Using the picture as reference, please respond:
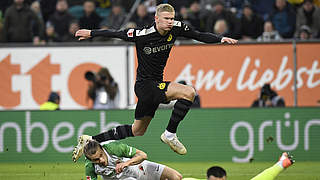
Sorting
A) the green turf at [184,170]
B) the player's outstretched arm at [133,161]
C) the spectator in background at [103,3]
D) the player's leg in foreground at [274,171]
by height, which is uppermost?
the spectator in background at [103,3]

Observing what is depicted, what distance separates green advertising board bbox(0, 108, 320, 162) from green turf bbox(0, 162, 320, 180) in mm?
367

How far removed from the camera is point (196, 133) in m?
17.6

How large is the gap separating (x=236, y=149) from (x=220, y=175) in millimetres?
7092

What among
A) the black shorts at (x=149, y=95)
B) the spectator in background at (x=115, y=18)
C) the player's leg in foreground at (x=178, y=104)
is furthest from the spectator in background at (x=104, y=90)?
the player's leg in foreground at (x=178, y=104)

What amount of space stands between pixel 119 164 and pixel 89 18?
10.6 metres

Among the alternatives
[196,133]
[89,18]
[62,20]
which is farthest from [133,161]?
[62,20]

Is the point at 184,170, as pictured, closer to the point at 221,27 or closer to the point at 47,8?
the point at 221,27

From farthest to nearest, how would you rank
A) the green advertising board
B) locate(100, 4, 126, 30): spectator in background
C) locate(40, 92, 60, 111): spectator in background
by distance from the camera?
1. locate(100, 4, 126, 30): spectator in background
2. locate(40, 92, 60, 111): spectator in background
3. the green advertising board

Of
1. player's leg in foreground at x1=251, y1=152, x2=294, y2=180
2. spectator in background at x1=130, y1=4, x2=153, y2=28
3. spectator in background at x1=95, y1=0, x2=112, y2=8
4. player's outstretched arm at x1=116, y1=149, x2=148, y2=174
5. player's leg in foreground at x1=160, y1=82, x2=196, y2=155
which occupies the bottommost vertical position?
player's outstretched arm at x1=116, y1=149, x2=148, y2=174

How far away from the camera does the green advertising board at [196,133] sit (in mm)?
17406

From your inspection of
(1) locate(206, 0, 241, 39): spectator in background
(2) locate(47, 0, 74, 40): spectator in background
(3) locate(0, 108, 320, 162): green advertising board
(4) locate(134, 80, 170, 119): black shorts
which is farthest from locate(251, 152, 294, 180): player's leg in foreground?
(2) locate(47, 0, 74, 40): spectator in background

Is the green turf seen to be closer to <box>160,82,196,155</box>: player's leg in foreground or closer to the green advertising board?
the green advertising board

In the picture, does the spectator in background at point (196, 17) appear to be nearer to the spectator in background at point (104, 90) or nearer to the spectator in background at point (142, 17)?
the spectator in background at point (142, 17)

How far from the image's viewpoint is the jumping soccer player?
12508 mm
